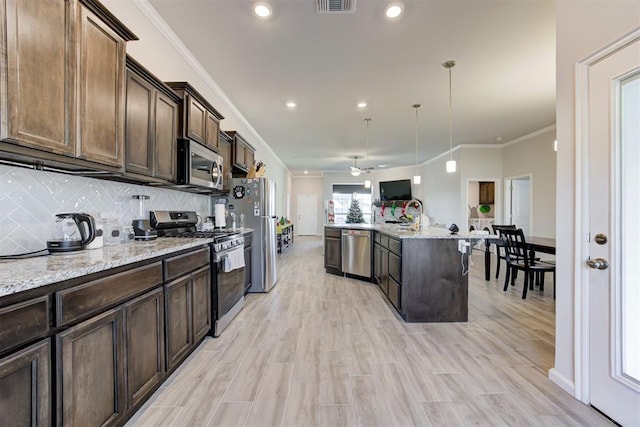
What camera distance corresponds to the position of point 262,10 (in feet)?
8.38

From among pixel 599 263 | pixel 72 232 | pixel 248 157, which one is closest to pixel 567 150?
pixel 599 263

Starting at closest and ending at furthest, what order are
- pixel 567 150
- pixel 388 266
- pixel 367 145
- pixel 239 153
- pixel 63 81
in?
pixel 63 81 < pixel 567 150 < pixel 388 266 < pixel 239 153 < pixel 367 145

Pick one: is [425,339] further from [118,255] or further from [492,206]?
[492,206]

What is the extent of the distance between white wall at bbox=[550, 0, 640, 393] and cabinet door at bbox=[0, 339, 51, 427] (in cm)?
285

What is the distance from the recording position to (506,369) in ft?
7.16

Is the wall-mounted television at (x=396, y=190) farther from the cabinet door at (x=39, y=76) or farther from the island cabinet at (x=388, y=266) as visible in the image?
the cabinet door at (x=39, y=76)

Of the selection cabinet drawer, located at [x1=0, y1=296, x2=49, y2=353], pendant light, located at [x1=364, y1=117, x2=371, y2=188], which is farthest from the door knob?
pendant light, located at [x1=364, y1=117, x2=371, y2=188]

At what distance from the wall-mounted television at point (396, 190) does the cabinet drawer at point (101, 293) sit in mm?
10099

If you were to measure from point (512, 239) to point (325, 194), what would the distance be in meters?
8.61

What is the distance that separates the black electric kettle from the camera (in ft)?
5.34

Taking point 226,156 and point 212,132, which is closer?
point 212,132

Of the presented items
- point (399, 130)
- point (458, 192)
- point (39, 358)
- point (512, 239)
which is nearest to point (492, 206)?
point (458, 192)

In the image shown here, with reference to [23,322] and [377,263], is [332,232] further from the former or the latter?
[23,322]

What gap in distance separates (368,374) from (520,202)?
751cm
